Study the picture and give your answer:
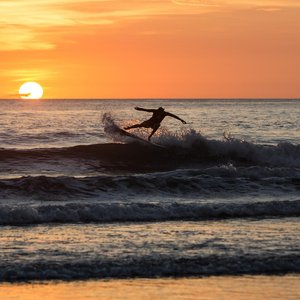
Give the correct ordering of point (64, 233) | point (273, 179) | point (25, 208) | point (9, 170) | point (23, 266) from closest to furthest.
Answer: point (23, 266) → point (64, 233) → point (25, 208) → point (273, 179) → point (9, 170)

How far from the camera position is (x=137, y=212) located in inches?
675

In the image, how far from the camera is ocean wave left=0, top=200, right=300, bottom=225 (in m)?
16.5

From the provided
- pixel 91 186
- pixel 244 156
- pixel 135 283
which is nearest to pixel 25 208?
pixel 91 186

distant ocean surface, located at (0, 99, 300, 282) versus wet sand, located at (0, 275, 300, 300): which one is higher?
distant ocean surface, located at (0, 99, 300, 282)

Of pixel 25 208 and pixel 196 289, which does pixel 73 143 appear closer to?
pixel 25 208

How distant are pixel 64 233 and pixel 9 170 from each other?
1342 centimetres

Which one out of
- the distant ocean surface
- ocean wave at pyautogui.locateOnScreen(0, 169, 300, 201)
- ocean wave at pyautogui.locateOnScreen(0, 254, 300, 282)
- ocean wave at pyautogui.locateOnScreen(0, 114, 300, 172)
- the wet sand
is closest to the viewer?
the wet sand

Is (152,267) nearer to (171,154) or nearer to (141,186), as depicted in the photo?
(141,186)

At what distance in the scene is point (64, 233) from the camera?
14797mm

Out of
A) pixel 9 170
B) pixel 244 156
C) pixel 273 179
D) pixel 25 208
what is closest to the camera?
pixel 25 208

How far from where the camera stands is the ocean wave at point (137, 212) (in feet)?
54.3

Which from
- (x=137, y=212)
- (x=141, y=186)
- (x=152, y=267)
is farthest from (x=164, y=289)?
(x=141, y=186)

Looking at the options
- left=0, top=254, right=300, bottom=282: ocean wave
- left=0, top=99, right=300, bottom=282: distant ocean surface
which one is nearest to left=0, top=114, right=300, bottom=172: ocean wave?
left=0, top=99, right=300, bottom=282: distant ocean surface

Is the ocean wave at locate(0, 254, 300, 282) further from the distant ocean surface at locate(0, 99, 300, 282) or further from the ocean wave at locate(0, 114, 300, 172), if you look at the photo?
the ocean wave at locate(0, 114, 300, 172)
